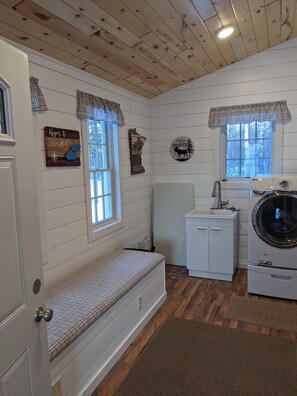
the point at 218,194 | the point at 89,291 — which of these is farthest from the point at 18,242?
the point at 218,194

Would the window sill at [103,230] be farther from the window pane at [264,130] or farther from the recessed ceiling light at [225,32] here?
the recessed ceiling light at [225,32]

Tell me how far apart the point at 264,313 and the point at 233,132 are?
2210mm

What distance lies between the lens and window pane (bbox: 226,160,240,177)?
3922 mm

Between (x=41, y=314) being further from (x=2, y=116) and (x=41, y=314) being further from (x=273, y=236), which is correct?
(x=273, y=236)

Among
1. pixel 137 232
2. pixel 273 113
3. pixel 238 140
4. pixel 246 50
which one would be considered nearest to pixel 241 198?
pixel 238 140

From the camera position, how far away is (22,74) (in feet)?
3.60

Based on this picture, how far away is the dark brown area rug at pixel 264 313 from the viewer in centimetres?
271

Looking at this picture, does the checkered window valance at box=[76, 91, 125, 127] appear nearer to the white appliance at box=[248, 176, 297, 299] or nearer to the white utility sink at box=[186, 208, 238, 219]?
the white utility sink at box=[186, 208, 238, 219]

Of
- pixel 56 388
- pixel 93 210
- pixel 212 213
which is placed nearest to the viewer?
pixel 56 388

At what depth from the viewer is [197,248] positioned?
3.74 meters

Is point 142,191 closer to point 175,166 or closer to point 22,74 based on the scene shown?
point 175,166

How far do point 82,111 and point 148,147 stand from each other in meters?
1.62

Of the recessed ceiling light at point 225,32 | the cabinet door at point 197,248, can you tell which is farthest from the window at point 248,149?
the recessed ceiling light at point 225,32

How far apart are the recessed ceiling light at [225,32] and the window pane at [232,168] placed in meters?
1.57
